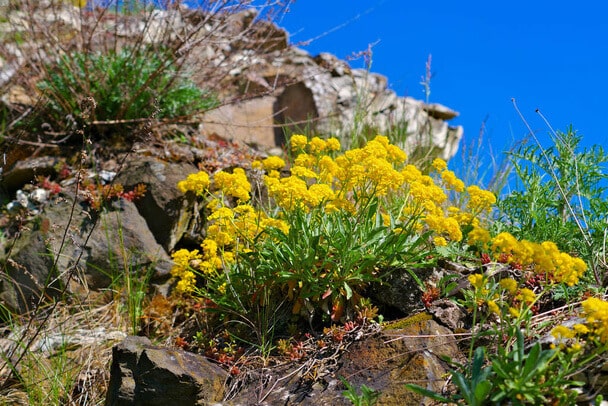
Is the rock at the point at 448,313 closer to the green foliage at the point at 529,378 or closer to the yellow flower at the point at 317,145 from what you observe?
the green foliage at the point at 529,378

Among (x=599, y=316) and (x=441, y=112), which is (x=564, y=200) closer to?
(x=599, y=316)

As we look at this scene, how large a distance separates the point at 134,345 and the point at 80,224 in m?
1.97

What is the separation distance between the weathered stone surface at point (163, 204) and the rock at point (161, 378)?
1809mm

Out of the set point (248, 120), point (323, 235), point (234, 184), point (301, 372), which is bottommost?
point (301, 372)

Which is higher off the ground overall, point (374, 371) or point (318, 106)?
point (318, 106)

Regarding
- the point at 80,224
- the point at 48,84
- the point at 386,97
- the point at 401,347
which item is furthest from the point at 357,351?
the point at 386,97

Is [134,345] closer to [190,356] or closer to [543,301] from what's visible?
[190,356]

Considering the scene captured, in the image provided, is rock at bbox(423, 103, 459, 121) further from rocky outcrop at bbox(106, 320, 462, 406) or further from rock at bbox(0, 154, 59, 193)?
rocky outcrop at bbox(106, 320, 462, 406)

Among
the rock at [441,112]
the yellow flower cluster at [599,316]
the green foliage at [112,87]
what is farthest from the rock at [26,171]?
the rock at [441,112]

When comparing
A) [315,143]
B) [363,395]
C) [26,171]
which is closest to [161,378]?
[363,395]

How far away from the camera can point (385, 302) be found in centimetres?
363

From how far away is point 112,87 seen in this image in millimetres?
6023

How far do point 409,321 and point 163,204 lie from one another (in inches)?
101

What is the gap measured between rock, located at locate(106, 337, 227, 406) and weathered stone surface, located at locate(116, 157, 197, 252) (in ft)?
5.93
